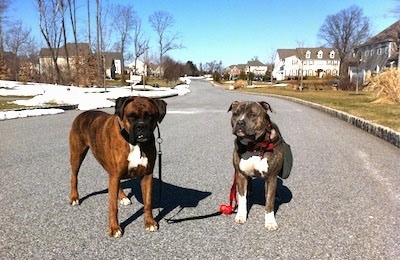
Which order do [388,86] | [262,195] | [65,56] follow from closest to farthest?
[262,195] < [388,86] < [65,56]

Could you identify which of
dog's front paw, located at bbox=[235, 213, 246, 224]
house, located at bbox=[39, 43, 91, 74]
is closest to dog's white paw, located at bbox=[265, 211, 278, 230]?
dog's front paw, located at bbox=[235, 213, 246, 224]

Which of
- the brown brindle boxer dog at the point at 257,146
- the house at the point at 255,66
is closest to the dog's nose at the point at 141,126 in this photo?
the brown brindle boxer dog at the point at 257,146

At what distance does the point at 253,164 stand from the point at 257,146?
0.18 metres

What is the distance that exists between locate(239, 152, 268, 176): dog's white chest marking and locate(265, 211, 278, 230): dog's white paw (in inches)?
18.9

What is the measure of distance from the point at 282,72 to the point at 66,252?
11569 cm

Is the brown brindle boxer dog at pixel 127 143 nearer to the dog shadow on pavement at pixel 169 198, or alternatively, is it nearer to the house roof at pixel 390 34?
the dog shadow on pavement at pixel 169 198

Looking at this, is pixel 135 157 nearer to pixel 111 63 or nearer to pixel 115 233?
pixel 115 233

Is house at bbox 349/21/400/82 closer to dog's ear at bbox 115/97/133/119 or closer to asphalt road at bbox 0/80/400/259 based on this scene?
asphalt road at bbox 0/80/400/259

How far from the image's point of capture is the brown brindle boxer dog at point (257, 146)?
338 cm

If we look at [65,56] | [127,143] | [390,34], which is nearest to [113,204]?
[127,143]

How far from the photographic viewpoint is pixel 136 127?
A: 302cm

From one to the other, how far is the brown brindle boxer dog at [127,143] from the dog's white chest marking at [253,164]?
0.90m

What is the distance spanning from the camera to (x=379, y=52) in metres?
67.4

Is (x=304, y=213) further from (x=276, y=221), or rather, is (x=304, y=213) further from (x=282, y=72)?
(x=282, y=72)
